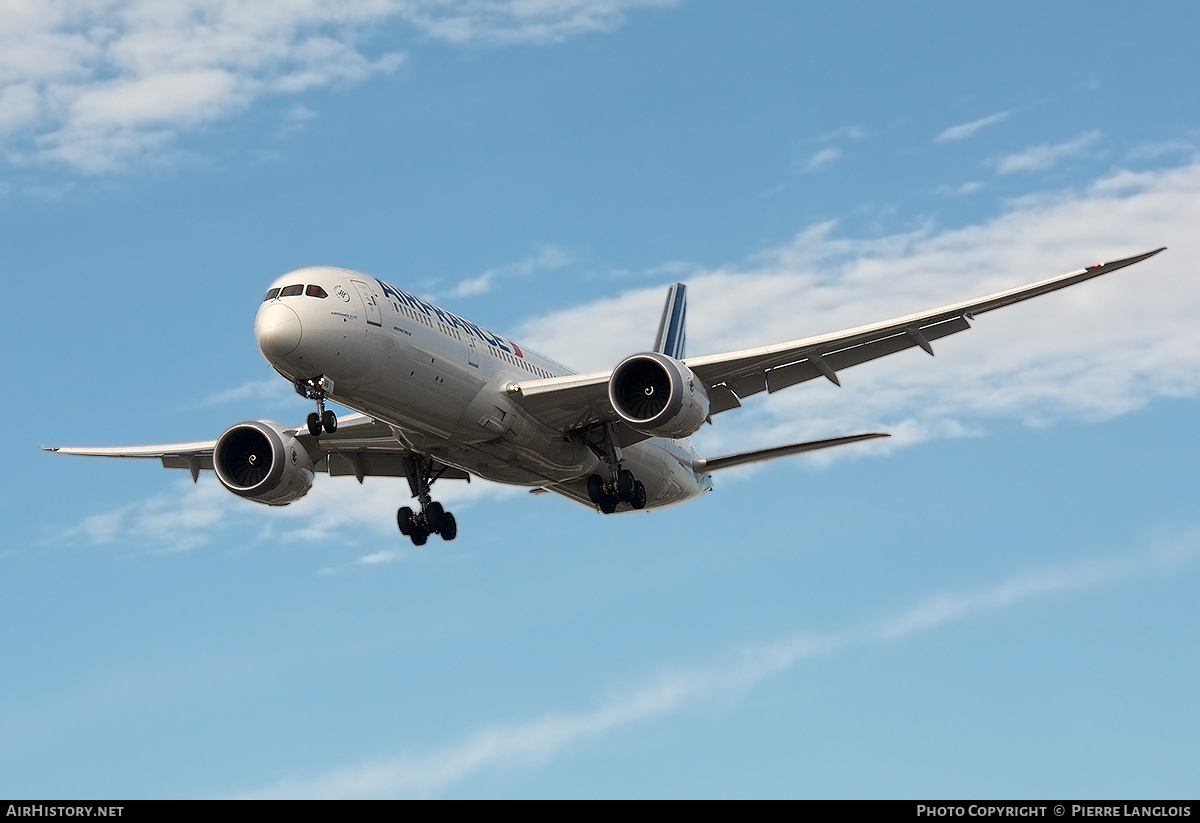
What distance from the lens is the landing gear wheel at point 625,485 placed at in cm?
3691

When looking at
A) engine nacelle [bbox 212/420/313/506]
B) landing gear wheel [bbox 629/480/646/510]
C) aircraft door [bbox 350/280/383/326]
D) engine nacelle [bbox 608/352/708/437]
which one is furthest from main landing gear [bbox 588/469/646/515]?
aircraft door [bbox 350/280/383/326]

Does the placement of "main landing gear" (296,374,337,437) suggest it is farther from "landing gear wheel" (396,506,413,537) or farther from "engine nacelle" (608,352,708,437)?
"landing gear wheel" (396,506,413,537)

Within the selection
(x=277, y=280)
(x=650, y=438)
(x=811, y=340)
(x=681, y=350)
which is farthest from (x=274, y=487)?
(x=681, y=350)

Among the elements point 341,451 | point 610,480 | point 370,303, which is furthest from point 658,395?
point 341,451

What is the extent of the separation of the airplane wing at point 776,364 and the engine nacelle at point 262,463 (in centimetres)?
660

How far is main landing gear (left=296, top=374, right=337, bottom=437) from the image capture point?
30.0 metres

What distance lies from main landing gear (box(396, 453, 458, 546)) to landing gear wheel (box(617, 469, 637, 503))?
450 cm

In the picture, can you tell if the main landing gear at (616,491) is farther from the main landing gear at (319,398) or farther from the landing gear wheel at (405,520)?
the main landing gear at (319,398)

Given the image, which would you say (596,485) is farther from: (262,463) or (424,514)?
(262,463)
